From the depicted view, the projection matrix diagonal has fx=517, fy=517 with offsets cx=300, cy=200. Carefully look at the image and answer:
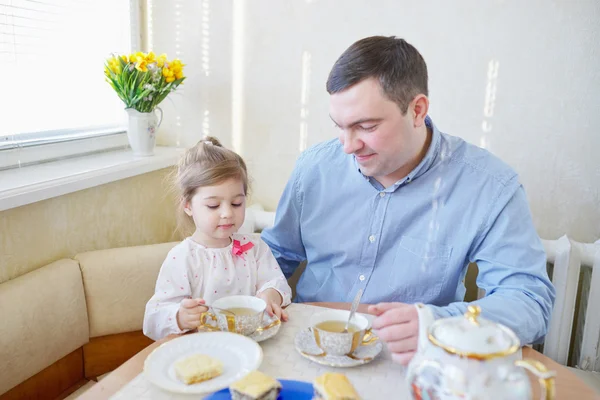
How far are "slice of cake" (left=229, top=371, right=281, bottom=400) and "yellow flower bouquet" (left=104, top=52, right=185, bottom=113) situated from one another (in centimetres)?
142

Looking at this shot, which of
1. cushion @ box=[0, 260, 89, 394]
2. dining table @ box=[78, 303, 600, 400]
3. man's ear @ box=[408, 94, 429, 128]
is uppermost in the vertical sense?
man's ear @ box=[408, 94, 429, 128]

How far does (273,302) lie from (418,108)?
2.23 feet

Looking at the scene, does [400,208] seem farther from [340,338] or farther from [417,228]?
[340,338]

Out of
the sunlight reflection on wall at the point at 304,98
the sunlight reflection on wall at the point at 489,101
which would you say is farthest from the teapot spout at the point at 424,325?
the sunlight reflection on wall at the point at 304,98

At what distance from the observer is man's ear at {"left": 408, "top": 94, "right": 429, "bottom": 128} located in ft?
4.76

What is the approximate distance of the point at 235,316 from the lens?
1.11 metres

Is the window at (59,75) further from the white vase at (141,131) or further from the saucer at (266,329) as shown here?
the saucer at (266,329)

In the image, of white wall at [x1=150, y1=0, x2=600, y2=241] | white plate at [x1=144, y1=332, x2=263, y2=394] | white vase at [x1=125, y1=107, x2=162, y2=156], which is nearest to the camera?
white plate at [x1=144, y1=332, x2=263, y2=394]

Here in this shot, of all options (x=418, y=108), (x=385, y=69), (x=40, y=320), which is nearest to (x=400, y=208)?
(x=418, y=108)

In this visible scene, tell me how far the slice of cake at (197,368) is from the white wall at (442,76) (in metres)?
1.37

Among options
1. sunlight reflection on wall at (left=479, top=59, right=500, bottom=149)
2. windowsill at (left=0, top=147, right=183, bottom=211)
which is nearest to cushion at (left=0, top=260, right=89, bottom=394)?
windowsill at (left=0, top=147, right=183, bottom=211)

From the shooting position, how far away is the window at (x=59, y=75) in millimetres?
1677

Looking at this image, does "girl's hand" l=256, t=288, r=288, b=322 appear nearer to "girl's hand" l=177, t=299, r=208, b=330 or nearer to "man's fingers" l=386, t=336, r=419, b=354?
"girl's hand" l=177, t=299, r=208, b=330

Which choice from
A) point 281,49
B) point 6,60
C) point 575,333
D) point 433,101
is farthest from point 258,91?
point 575,333
